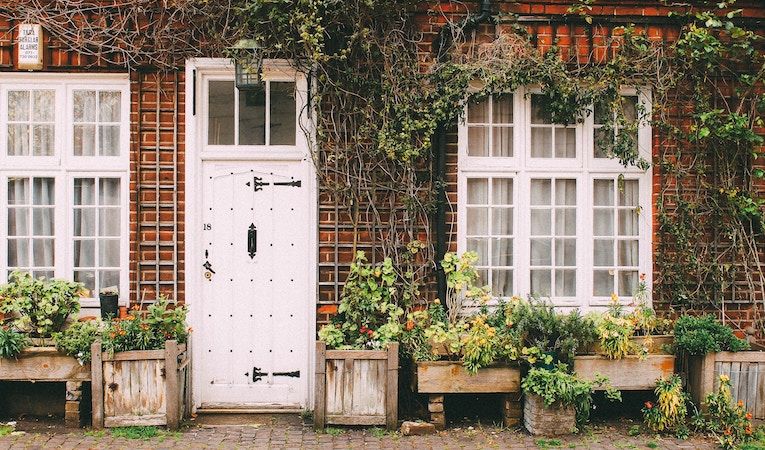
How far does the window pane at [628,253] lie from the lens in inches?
297

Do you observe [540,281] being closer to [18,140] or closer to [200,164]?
[200,164]

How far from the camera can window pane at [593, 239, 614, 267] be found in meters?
7.54

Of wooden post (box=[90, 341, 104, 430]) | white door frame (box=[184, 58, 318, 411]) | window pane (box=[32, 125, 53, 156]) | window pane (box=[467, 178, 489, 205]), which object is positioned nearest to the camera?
wooden post (box=[90, 341, 104, 430])

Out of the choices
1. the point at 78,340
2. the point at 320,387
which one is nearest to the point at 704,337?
the point at 320,387

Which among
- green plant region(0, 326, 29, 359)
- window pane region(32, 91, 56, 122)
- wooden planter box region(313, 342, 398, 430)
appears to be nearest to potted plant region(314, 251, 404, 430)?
wooden planter box region(313, 342, 398, 430)

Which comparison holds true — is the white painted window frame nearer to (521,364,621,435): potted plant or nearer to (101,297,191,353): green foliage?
(101,297,191,353): green foliage

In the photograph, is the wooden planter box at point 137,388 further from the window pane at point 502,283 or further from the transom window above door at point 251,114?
the window pane at point 502,283

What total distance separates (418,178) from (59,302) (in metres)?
3.37

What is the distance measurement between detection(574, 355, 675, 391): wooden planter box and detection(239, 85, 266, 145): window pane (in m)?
3.54

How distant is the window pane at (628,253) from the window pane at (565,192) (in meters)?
0.65

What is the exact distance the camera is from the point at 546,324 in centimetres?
662

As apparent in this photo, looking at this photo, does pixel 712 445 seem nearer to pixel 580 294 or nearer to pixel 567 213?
pixel 580 294

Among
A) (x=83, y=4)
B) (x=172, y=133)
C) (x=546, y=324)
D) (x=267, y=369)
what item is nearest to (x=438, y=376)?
(x=546, y=324)

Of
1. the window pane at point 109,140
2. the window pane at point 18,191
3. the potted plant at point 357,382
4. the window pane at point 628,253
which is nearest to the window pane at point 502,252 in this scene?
the window pane at point 628,253
